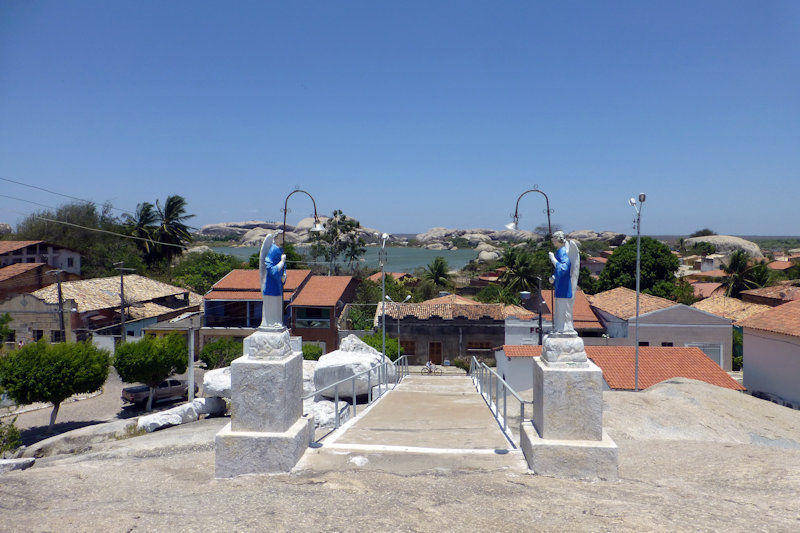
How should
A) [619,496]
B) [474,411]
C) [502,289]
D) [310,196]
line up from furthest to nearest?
1. [502,289]
2. [474,411]
3. [310,196]
4. [619,496]

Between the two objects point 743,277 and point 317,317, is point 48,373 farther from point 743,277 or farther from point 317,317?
point 743,277

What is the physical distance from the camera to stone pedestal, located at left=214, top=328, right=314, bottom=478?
248 inches

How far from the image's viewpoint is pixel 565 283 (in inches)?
267

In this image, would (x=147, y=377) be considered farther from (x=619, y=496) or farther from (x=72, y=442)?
(x=619, y=496)

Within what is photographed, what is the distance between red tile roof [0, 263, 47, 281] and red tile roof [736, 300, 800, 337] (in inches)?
1781

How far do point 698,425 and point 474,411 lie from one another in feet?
16.2

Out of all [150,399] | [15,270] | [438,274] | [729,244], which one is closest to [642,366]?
[150,399]

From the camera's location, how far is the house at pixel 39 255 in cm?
4078

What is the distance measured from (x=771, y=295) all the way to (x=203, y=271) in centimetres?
5318

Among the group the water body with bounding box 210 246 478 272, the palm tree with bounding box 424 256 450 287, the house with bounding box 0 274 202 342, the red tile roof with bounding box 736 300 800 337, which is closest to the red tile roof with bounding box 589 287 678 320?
the red tile roof with bounding box 736 300 800 337

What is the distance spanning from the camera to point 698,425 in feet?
35.8

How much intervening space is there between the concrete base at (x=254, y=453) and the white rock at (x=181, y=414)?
39.0 feet

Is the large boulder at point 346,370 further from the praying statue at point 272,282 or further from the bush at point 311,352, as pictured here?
the bush at point 311,352

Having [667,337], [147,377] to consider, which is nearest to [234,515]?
[147,377]
